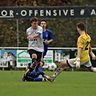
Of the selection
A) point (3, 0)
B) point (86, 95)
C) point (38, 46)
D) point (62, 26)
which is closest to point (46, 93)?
point (86, 95)

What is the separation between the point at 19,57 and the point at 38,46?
8.46m

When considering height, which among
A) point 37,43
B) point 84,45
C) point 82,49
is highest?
point 37,43

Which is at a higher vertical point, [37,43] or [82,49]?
[37,43]

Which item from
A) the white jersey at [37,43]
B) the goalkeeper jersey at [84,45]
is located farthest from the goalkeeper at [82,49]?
the white jersey at [37,43]

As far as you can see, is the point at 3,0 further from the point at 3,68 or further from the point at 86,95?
the point at 86,95

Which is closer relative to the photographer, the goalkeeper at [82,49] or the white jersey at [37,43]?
the goalkeeper at [82,49]

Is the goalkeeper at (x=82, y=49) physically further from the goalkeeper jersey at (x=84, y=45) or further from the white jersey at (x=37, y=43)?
the white jersey at (x=37, y=43)

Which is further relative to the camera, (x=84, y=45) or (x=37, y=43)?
(x=37, y=43)

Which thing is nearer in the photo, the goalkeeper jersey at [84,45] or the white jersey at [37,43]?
the goalkeeper jersey at [84,45]

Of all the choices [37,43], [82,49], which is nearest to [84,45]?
[82,49]

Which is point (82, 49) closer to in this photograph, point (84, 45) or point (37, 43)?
point (84, 45)

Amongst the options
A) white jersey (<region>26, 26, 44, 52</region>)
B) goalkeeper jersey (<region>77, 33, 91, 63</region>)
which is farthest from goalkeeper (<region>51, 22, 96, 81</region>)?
white jersey (<region>26, 26, 44, 52</region>)

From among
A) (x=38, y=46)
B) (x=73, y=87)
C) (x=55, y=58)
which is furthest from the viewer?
(x=55, y=58)

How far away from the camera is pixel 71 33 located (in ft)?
89.7
